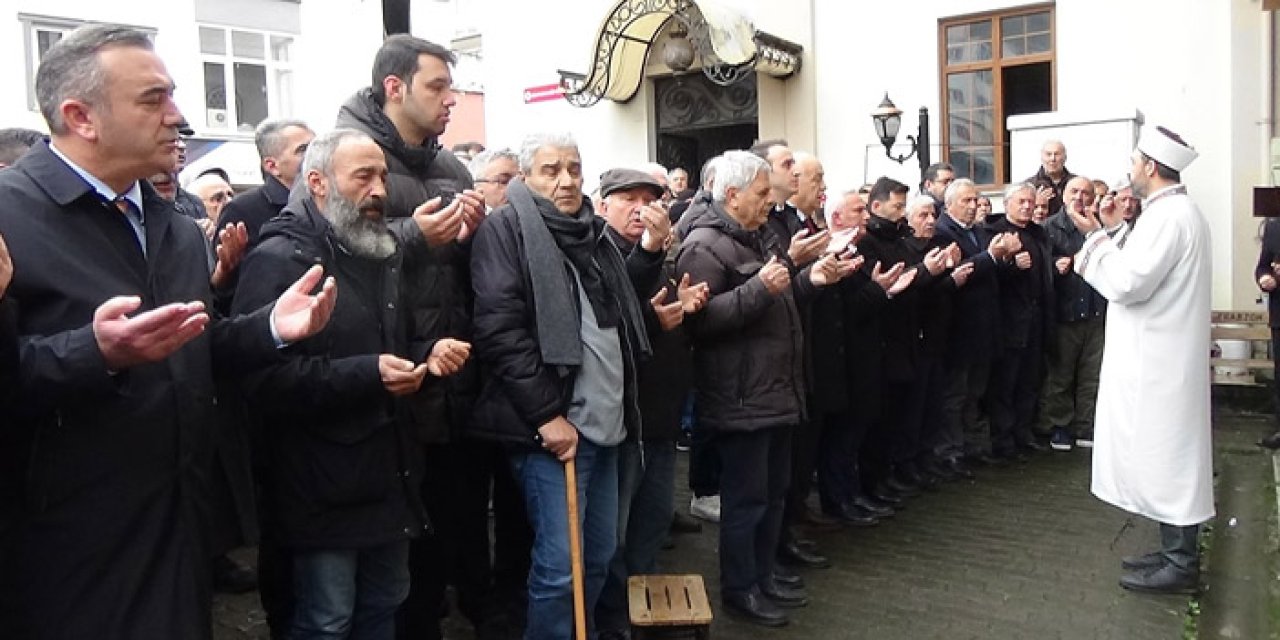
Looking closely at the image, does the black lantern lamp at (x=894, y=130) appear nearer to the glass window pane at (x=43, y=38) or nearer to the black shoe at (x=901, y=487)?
the black shoe at (x=901, y=487)

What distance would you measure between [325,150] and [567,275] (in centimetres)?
94

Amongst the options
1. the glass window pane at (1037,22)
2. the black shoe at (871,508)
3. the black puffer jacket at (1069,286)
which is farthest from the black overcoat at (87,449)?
the glass window pane at (1037,22)

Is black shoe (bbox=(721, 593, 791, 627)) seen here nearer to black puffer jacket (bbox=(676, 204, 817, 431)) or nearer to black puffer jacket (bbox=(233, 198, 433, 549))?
black puffer jacket (bbox=(676, 204, 817, 431))

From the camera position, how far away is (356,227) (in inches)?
124

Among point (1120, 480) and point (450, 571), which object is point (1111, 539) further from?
point (450, 571)

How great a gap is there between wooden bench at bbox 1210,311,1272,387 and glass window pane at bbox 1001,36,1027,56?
3.52 m

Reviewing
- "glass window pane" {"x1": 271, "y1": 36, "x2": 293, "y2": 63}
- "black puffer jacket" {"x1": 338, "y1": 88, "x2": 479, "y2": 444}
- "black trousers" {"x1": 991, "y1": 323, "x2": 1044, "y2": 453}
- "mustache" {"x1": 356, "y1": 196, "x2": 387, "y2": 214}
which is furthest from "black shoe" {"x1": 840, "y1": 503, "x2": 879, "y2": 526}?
"glass window pane" {"x1": 271, "y1": 36, "x2": 293, "y2": 63}

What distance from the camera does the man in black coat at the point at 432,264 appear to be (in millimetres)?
3592

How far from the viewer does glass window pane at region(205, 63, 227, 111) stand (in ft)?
67.7

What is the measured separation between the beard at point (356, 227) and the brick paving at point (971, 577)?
7.11ft

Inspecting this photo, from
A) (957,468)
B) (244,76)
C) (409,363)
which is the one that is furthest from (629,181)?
(244,76)

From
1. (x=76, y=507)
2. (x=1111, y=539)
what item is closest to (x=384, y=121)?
(x=76, y=507)

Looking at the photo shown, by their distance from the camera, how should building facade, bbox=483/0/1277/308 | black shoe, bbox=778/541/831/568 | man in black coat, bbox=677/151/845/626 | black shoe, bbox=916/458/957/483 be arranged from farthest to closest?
building facade, bbox=483/0/1277/308 → black shoe, bbox=916/458/957/483 → black shoe, bbox=778/541/831/568 → man in black coat, bbox=677/151/845/626

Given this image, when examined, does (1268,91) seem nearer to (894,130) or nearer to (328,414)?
(894,130)
